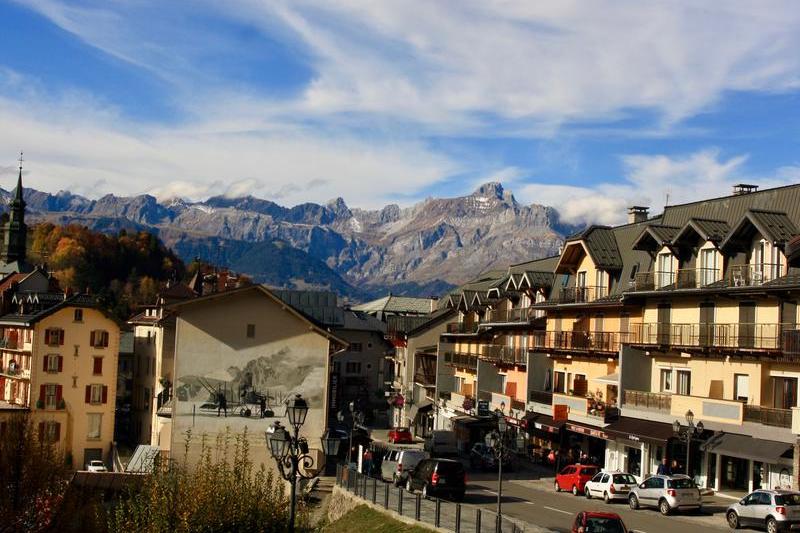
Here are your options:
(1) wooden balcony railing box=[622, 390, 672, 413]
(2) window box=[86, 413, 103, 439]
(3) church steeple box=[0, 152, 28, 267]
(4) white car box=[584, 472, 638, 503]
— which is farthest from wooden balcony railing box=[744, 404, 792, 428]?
(3) church steeple box=[0, 152, 28, 267]

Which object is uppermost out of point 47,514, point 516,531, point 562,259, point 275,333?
point 562,259

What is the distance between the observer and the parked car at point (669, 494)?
127ft

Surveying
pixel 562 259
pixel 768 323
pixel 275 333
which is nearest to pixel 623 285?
pixel 562 259

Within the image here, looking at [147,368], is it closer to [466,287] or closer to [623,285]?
[466,287]

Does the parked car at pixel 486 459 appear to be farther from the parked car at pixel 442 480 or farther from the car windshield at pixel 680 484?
the car windshield at pixel 680 484

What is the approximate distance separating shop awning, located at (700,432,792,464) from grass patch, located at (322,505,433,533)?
49.6 feet

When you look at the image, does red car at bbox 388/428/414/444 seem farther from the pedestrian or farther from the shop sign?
the shop sign

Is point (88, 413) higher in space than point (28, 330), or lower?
lower

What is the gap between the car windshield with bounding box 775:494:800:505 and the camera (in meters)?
33.3

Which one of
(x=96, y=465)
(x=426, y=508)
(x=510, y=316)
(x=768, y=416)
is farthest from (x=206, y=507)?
(x=96, y=465)

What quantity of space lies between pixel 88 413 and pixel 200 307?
117 feet

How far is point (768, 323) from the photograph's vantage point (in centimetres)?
4225

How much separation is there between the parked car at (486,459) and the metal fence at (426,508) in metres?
14.7

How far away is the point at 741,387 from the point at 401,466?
1588 centimetres
